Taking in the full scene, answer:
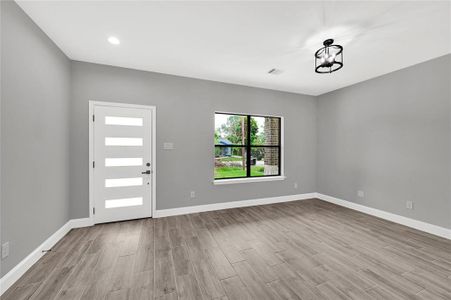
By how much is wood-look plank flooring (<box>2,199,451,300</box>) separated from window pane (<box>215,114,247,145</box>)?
181 cm

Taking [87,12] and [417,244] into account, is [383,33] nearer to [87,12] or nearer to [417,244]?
[417,244]

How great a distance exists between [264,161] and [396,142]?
103 inches

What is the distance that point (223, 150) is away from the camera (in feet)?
13.6

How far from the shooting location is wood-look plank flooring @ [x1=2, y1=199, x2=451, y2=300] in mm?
1683

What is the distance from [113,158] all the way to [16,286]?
74.3 inches

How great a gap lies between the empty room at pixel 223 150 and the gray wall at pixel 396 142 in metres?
0.02

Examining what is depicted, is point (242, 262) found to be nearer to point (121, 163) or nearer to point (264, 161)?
point (121, 163)

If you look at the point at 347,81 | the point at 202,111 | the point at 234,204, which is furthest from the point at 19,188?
the point at 347,81

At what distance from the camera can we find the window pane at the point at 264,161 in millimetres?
4500

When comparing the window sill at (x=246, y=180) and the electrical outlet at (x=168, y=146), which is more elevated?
the electrical outlet at (x=168, y=146)

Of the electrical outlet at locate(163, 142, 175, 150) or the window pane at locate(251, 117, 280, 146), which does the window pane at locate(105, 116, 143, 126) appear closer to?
the electrical outlet at locate(163, 142, 175, 150)

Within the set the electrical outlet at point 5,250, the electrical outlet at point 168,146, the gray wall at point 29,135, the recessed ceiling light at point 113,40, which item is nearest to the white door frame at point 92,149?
the electrical outlet at point 168,146

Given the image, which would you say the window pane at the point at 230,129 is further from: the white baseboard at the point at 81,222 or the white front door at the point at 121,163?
the white baseboard at the point at 81,222

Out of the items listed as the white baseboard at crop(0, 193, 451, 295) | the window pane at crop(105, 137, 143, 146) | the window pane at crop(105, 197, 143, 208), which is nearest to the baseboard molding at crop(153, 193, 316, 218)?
the white baseboard at crop(0, 193, 451, 295)
